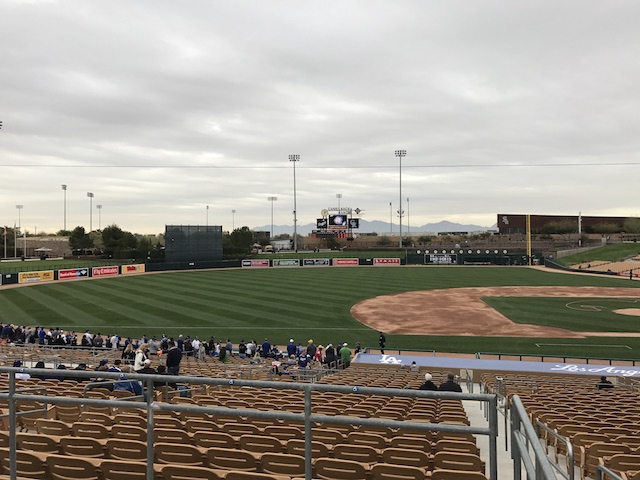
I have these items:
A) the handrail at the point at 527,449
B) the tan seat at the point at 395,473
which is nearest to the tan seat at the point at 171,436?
the tan seat at the point at 395,473

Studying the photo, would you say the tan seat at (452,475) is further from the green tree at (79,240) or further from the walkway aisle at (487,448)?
the green tree at (79,240)

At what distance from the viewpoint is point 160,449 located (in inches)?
217

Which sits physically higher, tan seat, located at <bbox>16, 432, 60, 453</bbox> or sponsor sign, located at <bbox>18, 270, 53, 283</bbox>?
tan seat, located at <bbox>16, 432, 60, 453</bbox>

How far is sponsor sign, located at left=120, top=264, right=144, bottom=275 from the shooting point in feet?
228

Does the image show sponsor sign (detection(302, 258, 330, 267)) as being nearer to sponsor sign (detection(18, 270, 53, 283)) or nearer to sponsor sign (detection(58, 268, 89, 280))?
sponsor sign (detection(58, 268, 89, 280))

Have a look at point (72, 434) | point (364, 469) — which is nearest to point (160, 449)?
point (72, 434)

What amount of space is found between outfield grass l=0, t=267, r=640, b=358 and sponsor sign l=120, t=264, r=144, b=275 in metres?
4.96

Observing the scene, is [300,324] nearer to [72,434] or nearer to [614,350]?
[614,350]

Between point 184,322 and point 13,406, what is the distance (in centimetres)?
3254

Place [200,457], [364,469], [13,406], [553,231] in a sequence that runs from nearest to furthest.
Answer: [13,406], [364,469], [200,457], [553,231]

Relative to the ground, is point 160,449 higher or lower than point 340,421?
lower

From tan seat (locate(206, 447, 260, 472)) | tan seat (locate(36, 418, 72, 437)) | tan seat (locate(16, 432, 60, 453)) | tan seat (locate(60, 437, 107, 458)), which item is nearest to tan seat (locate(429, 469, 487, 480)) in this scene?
tan seat (locate(206, 447, 260, 472))

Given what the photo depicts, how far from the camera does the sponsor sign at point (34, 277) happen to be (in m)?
57.6

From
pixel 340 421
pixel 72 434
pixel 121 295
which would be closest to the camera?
pixel 340 421
